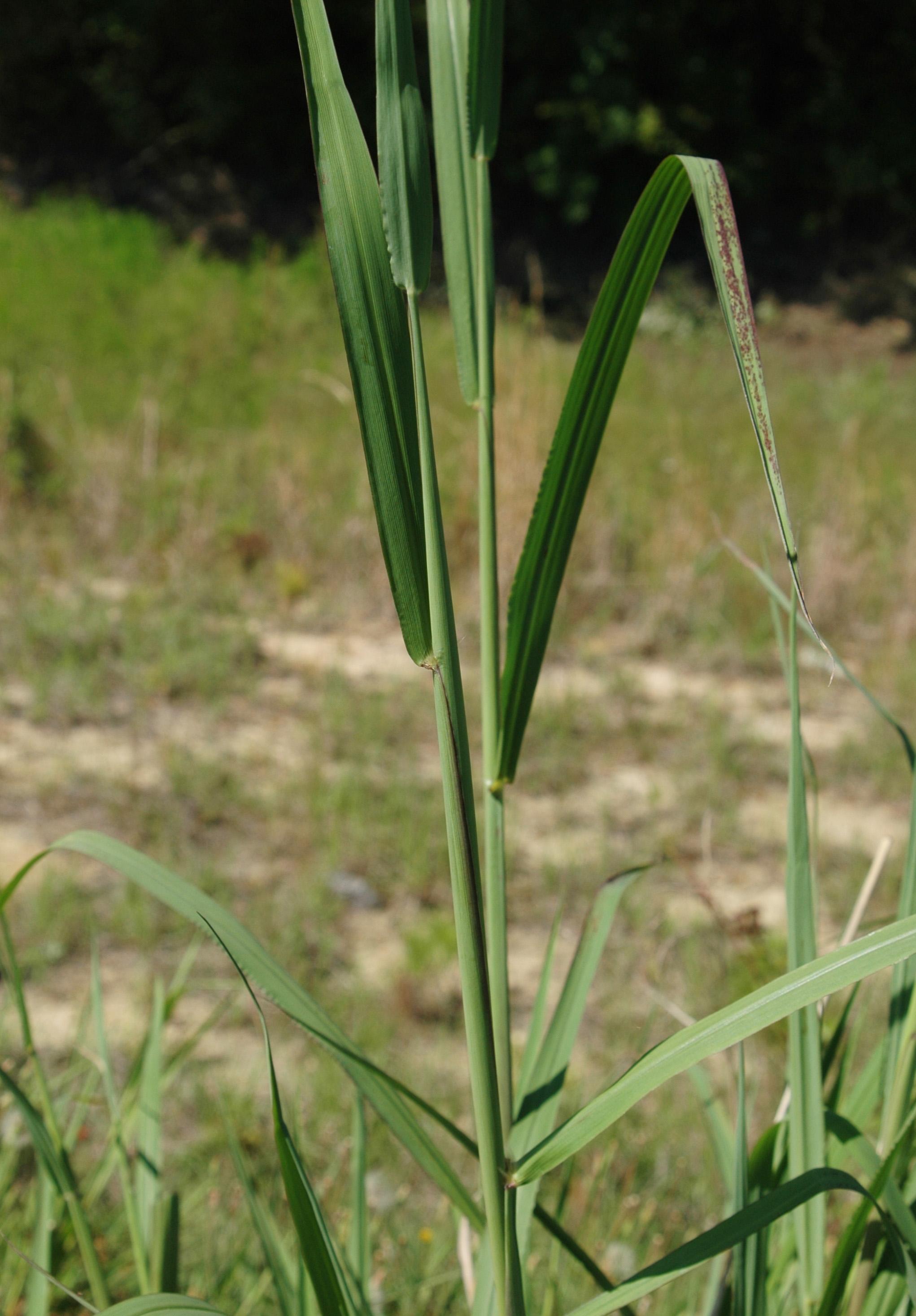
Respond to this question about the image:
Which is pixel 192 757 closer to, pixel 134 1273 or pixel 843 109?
pixel 134 1273

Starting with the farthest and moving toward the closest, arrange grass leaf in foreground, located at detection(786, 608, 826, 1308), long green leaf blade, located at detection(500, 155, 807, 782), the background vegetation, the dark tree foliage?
the dark tree foliage
the background vegetation
grass leaf in foreground, located at detection(786, 608, 826, 1308)
long green leaf blade, located at detection(500, 155, 807, 782)

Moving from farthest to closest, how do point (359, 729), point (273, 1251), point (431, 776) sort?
point (359, 729) → point (431, 776) → point (273, 1251)

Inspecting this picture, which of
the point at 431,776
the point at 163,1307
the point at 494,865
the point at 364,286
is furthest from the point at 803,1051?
the point at 431,776

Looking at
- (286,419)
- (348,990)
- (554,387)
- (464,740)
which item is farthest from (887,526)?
(464,740)

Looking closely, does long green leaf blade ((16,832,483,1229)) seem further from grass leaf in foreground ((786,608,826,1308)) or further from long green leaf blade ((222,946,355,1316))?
grass leaf in foreground ((786,608,826,1308))

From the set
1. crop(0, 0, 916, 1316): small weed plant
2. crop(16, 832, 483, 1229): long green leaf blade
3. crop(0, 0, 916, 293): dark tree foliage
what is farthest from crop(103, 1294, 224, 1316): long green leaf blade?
crop(0, 0, 916, 293): dark tree foliage

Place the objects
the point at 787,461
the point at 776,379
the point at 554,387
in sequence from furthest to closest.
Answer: the point at 776,379
the point at 787,461
the point at 554,387

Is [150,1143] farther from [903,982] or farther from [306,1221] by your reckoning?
[903,982]
